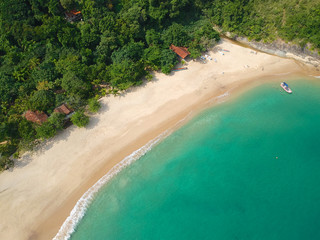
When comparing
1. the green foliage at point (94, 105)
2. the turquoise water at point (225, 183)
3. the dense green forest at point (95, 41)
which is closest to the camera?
the turquoise water at point (225, 183)

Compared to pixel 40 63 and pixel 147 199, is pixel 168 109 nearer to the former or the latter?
pixel 147 199

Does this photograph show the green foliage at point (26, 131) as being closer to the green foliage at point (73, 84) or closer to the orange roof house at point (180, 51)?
the green foliage at point (73, 84)

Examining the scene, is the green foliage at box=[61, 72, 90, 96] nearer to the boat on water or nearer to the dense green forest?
the dense green forest

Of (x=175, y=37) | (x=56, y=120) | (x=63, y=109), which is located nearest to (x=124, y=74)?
(x=63, y=109)

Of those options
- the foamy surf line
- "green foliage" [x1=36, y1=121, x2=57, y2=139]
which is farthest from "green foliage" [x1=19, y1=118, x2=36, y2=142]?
the foamy surf line

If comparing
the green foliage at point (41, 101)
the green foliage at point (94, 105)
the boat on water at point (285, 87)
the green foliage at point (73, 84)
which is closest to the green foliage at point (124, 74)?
the green foliage at point (94, 105)

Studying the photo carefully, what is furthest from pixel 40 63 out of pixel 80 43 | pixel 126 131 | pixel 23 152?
pixel 126 131
